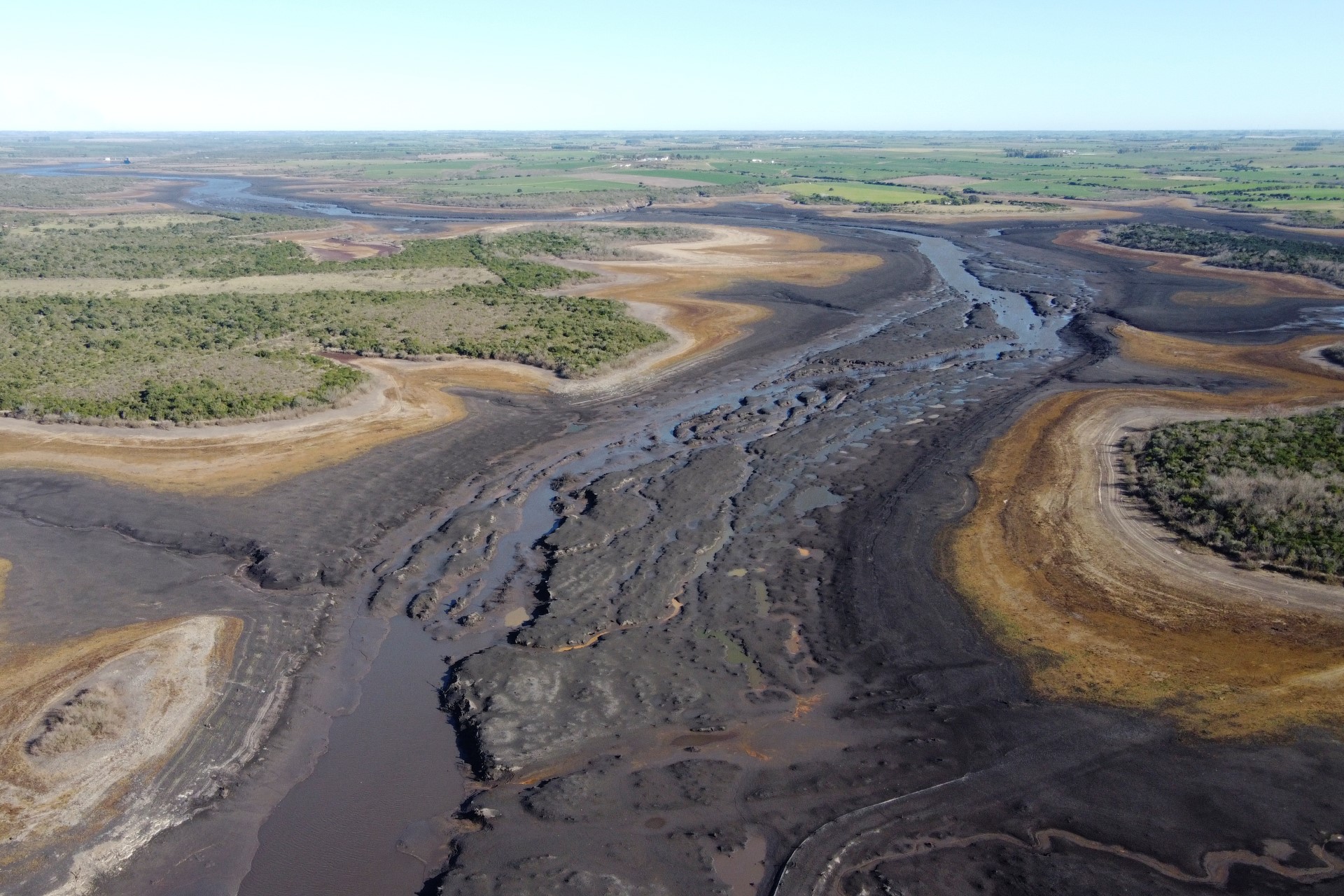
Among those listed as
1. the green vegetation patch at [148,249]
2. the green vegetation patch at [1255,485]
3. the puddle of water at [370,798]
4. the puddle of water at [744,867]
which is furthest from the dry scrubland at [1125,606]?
the green vegetation patch at [148,249]

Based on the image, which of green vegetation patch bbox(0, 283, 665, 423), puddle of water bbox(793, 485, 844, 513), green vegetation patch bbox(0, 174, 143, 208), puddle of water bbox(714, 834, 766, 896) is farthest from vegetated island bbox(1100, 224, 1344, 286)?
green vegetation patch bbox(0, 174, 143, 208)

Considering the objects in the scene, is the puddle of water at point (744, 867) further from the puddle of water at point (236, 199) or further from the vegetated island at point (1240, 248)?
the puddle of water at point (236, 199)

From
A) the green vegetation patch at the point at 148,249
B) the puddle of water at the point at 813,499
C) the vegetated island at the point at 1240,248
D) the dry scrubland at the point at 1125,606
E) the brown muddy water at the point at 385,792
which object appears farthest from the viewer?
the green vegetation patch at the point at 148,249

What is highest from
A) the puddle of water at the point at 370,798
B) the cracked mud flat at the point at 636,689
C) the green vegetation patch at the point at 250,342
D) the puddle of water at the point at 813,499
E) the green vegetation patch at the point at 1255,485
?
the green vegetation patch at the point at 250,342

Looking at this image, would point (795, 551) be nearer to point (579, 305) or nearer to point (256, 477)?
point (256, 477)

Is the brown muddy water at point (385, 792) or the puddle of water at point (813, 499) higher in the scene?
the puddle of water at point (813, 499)

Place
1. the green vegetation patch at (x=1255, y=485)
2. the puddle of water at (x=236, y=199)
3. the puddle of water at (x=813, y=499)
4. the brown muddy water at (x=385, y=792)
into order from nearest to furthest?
the brown muddy water at (x=385, y=792) < the green vegetation patch at (x=1255, y=485) < the puddle of water at (x=813, y=499) < the puddle of water at (x=236, y=199)

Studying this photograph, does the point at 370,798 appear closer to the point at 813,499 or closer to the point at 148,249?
the point at 813,499
